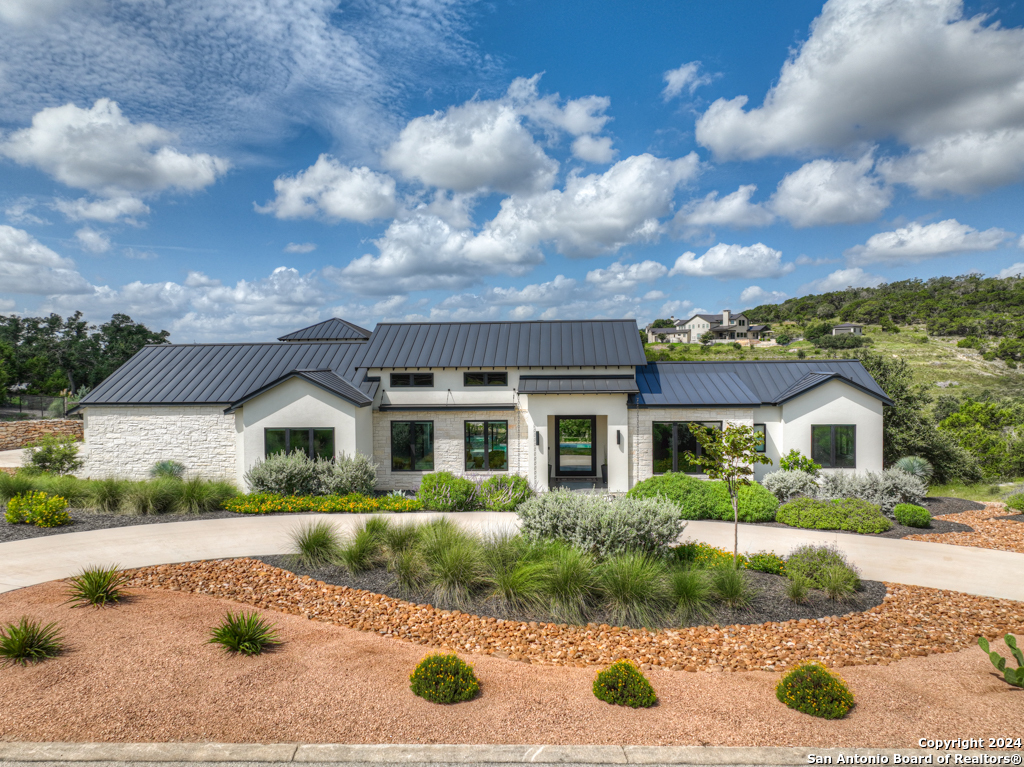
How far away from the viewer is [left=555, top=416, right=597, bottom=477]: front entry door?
20.7m

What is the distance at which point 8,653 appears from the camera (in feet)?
18.6

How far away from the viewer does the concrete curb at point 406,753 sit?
175 inches

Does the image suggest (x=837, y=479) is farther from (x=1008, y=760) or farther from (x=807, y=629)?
(x=1008, y=760)

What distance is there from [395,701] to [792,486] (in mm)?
14115

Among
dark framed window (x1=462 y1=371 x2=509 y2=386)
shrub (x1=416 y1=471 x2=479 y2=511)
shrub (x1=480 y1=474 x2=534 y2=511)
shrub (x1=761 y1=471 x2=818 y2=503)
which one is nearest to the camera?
shrub (x1=416 y1=471 x2=479 y2=511)

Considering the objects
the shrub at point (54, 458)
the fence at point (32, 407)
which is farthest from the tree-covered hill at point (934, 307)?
the fence at point (32, 407)

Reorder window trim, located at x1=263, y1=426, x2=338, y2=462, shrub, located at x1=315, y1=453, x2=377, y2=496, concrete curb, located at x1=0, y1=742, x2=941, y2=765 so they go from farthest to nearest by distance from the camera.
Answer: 1. window trim, located at x1=263, y1=426, x2=338, y2=462
2. shrub, located at x1=315, y1=453, x2=377, y2=496
3. concrete curb, located at x1=0, y1=742, x2=941, y2=765

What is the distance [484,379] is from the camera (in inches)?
736

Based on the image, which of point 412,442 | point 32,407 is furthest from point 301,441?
point 32,407

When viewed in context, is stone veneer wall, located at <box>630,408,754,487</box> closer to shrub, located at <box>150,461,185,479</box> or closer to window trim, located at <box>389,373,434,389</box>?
window trim, located at <box>389,373,434,389</box>

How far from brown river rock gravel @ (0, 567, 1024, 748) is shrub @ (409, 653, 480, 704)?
0.11m

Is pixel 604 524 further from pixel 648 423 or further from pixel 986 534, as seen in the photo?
pixel 986 534

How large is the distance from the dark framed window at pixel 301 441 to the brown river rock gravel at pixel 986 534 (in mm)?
16139

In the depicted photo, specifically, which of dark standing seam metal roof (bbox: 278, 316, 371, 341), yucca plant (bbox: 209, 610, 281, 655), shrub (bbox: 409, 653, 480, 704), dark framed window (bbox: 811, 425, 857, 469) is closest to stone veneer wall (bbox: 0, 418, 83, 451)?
dark standing seam metal roof (bbox: 278, 316, 371, 341)
